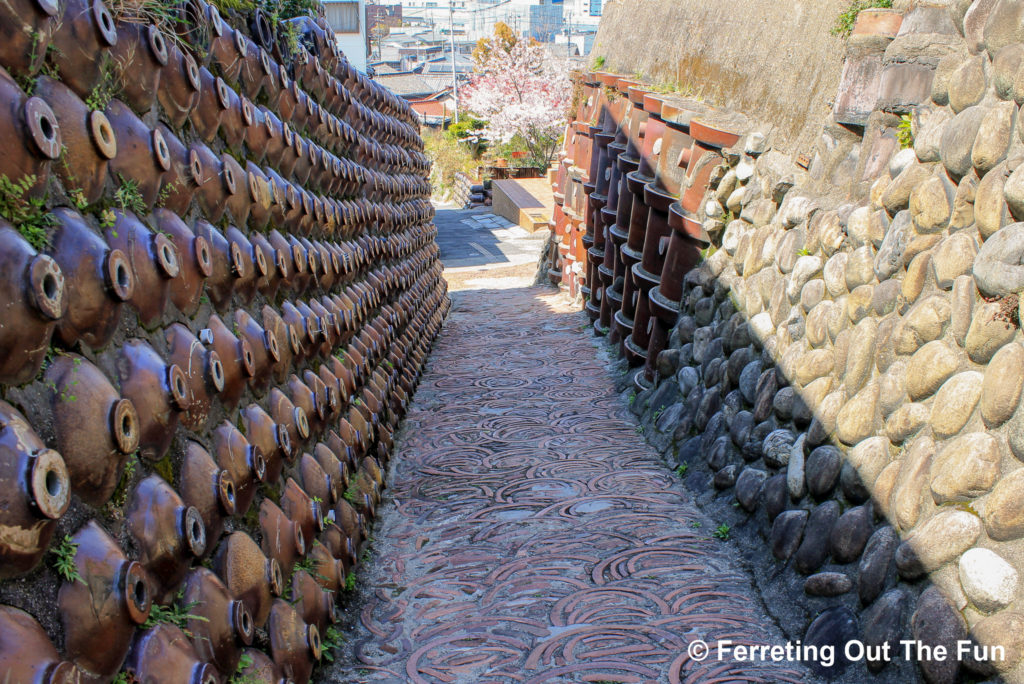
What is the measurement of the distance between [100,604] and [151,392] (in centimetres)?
52

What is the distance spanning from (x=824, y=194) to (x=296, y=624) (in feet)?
9.54

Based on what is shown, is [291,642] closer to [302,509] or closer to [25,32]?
[302,509]

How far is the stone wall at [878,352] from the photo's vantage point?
2270 millimetres

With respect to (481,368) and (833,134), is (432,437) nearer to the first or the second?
(481,368)

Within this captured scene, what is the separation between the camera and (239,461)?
7.86ft

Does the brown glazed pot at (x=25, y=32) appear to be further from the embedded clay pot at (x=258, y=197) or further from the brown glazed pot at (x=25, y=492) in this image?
the embedded clay pot at (x=258, y=197)

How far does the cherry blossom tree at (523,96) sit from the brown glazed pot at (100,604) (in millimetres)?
33140

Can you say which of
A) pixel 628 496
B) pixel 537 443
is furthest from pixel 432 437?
pixel 628 496

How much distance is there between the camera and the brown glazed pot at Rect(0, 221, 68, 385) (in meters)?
1.39

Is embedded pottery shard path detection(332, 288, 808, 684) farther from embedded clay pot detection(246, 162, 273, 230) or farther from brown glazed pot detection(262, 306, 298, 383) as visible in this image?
embedded clay pot detection(246, 162, 273, 230)

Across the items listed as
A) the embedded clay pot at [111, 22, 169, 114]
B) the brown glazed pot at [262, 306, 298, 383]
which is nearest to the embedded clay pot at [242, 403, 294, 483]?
the brown glazed pot at [262, 306, 298, 383]

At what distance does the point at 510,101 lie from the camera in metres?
37.2

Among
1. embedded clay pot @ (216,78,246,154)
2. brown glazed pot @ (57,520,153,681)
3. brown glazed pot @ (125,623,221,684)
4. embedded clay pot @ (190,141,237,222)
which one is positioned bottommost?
brown glazed pot @ (125,623,221,684)

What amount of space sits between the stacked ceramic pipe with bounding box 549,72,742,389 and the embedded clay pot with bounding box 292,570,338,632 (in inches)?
135
